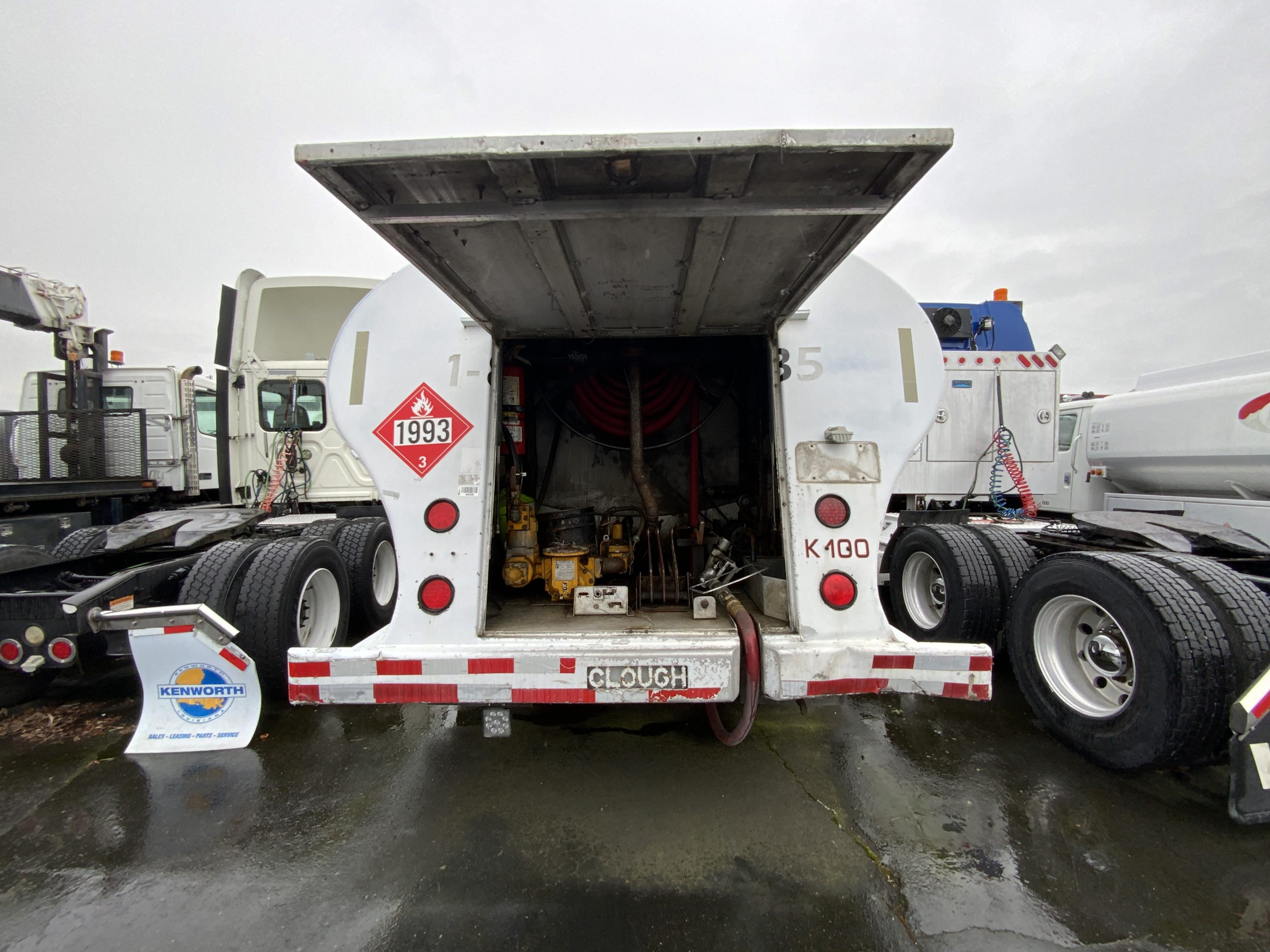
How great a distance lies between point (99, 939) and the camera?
192cm

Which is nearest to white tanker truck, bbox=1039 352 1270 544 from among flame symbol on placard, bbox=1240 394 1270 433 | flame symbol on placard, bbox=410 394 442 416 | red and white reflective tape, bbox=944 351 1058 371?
flame symbol on placard, bbox=1240 394 1270 433

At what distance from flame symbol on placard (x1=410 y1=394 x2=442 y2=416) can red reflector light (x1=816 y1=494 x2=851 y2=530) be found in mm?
1906

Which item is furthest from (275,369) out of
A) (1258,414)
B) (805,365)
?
(1258,414)

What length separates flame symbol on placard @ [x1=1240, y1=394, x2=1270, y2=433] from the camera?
500 centimetres

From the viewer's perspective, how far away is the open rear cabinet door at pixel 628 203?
5.30 ft

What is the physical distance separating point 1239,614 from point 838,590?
1774 mm

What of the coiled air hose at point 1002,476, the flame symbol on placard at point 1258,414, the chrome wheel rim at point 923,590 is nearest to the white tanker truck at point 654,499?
the chrome wheel rim at point 923,590

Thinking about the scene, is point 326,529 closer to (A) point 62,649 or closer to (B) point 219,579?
(B) point 219,579

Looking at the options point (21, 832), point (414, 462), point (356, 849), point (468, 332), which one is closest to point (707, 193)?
point (468, 332)

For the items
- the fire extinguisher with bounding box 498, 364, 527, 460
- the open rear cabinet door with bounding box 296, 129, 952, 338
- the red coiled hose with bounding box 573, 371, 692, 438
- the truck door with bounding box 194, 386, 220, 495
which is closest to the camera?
the open rear cabinet door with bounding box 296, 129, 952, 338

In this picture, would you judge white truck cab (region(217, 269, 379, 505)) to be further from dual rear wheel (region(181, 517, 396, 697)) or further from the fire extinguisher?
the fire extinguisher

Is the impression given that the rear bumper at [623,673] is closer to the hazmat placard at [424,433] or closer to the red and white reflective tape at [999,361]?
the hazmat placard at [424,433]

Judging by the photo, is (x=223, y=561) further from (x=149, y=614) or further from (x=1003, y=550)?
(x=1003, y=550)

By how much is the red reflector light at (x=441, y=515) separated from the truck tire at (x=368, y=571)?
6.83 feet
